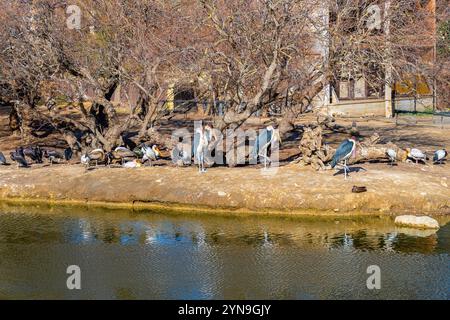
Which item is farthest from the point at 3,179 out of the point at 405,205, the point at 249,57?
the point at 405,205

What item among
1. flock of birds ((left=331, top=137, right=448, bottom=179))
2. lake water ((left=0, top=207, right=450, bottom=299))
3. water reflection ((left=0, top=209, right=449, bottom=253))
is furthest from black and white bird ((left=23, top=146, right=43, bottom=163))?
flock of birds ((left=331, top=137, right=448, bottom=179))

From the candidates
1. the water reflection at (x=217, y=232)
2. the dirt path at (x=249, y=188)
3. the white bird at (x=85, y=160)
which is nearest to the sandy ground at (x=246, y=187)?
the dirt path at (x=249, y=188)

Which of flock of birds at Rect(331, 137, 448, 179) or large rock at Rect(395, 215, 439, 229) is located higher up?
flock of birds at Rect(331, 137, 448, 179)

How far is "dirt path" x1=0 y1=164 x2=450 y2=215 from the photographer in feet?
68.2

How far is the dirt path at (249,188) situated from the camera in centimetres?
2078

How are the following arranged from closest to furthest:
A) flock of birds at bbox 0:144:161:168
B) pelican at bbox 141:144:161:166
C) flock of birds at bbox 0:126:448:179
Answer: flock of birds at bbox 0:126:448:179
flock of birds at bbox 0:144:161:168
pelican at bbox 141:144:161:166

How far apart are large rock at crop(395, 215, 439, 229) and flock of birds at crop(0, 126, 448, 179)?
3297 mm

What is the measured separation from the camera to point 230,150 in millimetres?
→ 25297

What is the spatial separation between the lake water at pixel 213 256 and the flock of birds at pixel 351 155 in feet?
8.92

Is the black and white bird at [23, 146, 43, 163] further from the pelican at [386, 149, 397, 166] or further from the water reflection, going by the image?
the pelican at [386, 149, 397, 166]

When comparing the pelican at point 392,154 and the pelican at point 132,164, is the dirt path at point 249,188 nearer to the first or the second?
the pelican at point 132,164

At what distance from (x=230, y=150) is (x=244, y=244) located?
24.7 feet

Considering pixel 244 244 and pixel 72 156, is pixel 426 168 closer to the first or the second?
pixel 244 244

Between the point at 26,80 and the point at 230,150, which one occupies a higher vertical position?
the point at 26,80
